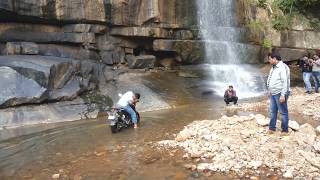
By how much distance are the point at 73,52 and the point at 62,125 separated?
280 inches

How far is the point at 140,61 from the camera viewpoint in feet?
70.3

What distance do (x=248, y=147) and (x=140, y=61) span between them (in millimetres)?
13746

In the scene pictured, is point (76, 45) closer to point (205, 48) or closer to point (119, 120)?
point (205, 48)

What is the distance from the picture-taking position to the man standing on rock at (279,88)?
9102mm

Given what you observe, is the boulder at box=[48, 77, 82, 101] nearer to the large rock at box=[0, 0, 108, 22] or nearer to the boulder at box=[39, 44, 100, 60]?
the boulder at box=[39, 44, 100, 60]

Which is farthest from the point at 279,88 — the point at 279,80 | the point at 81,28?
the point at 81,28

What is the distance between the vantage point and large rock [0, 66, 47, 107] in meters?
14.9

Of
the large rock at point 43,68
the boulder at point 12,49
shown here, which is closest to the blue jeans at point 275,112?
the large rock at point 43,68

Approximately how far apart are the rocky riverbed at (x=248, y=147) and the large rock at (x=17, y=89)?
7.62 metres

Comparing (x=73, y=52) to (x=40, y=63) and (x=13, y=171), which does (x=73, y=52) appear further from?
(x=13, y=171)

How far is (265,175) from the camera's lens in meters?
7.09

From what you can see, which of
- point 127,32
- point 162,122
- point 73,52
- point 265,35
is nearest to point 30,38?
point 73,52

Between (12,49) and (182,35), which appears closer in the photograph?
(12,49)

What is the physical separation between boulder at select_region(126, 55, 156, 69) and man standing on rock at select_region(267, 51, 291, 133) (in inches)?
498
